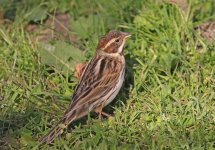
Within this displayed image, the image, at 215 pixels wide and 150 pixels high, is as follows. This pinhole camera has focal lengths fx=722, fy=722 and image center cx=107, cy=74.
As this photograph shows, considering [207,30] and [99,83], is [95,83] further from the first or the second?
[207,30]

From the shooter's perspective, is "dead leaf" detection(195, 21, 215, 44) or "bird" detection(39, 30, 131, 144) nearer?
"bird" detection(39, 30, 131, 144)

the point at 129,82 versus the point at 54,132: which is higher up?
the point at 129,82

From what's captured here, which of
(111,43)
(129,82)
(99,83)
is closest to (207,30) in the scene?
(129,82)

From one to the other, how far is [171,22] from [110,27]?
0.92 meters

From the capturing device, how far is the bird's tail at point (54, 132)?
24.1 ft

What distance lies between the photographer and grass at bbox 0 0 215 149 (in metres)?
7.42

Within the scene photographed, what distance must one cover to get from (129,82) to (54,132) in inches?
62.2

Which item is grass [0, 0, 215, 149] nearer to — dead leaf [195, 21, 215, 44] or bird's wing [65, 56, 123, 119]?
dead leaf [195, 21, 215, 44]

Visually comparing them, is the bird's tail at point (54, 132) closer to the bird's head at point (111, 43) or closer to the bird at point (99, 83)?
the bird at point (99, 83)

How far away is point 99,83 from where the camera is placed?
798cm

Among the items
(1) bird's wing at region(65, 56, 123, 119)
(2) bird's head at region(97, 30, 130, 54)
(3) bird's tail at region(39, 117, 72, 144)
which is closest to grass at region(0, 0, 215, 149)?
(3) bird's tail at region(39, 117, 72, 144)

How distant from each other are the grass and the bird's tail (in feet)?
0.22

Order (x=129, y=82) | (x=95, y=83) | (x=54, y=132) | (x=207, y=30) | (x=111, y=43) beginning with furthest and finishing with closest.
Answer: (x=207, y=30), (x=129, y=82), (x=111, y=43), (x=95, y=83), (x=54, y=132)

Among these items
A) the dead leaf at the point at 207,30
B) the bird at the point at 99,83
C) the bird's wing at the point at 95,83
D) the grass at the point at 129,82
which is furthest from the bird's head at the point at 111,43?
the dead leaf at the point at 207,30
